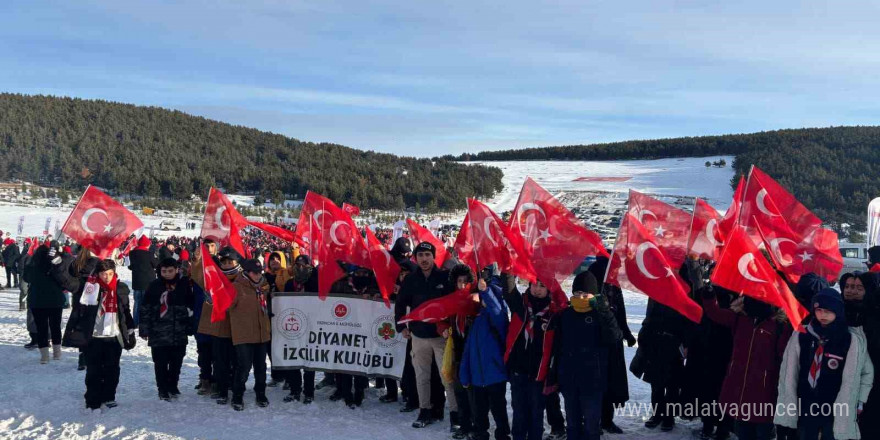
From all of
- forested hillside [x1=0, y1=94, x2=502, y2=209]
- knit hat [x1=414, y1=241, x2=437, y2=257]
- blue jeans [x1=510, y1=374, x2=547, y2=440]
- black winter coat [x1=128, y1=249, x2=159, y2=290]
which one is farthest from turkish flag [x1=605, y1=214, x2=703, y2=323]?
forested hillside [x1=0, y1=94, x2=502, y2=209]

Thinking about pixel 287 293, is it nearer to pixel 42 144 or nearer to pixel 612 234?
pixel 612 234

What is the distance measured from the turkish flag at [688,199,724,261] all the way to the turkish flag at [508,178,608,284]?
1168mm

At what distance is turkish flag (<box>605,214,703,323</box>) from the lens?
4.88m

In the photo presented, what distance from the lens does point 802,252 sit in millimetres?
6098

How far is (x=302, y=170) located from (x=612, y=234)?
44.5 metres

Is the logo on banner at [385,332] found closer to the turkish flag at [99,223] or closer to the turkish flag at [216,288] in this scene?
the turkish flag at [216,288]

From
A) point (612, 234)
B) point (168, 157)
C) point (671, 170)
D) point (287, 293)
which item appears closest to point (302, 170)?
point (168, 157)

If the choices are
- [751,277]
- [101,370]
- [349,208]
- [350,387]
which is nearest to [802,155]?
[349,208]

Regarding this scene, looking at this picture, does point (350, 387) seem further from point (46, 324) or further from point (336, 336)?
point (46, 324)

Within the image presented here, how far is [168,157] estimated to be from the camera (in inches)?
2813

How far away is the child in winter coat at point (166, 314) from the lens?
255 inches

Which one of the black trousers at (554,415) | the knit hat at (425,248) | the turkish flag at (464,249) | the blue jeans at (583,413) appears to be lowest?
the black trousers at (554,415)

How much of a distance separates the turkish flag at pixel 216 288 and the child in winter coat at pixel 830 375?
4760mm

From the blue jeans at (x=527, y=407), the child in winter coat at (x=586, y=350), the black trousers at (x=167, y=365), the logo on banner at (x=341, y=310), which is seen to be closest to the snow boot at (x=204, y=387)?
the black trousers at (x=167, y=365)
